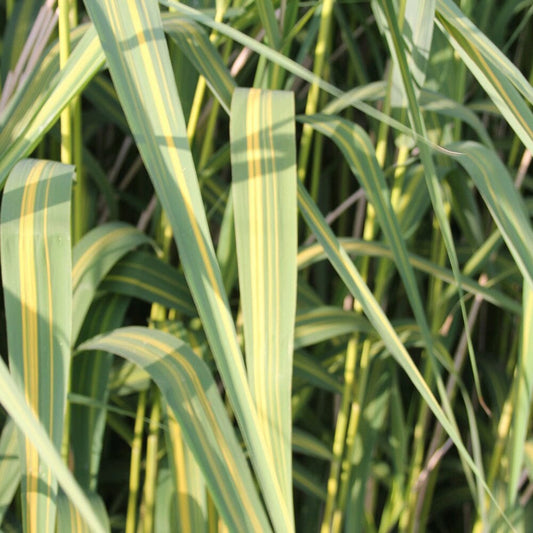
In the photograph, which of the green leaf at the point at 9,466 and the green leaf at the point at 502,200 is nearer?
the green leaf at the point at 502,200

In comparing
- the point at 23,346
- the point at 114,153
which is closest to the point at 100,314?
the point at 23,346

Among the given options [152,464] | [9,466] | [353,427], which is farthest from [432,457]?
[9,466]

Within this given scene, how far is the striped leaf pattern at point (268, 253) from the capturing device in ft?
1.03

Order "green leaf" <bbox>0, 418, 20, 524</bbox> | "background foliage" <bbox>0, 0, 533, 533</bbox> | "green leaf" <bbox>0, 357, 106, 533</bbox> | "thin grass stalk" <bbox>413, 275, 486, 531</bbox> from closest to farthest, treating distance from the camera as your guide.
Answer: "green leaf" <bbox>0, 357, 106, 533</bbox> → "background foliage" <bbox>0, 0, 533, 533</bbox> → "green leaf" <bbox>0, 418, 20, 524</bbox> → "thin grass stalk" <bbox>413, 275, 486, 531</bbox>

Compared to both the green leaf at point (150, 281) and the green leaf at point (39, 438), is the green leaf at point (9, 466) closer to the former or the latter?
the green leaf at point (150, 281)

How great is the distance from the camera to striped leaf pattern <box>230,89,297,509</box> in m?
0.32

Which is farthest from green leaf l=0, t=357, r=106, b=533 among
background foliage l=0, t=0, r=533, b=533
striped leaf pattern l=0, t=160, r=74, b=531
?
striped leaf pattern l=0, t=160, r=74, b=531

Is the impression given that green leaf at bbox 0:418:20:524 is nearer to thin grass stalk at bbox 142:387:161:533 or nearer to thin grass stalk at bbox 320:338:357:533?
thin grass stalk at bbox 142:387:161:533

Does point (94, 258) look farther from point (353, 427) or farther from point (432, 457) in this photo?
point (432, 457)

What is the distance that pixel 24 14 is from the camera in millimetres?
597

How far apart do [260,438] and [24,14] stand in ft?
1.55

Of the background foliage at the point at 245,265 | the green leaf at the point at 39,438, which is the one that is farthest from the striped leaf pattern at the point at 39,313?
the green leaf at the point at 39,438

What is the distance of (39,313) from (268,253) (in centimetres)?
11

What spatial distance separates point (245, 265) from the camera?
1.06ft
